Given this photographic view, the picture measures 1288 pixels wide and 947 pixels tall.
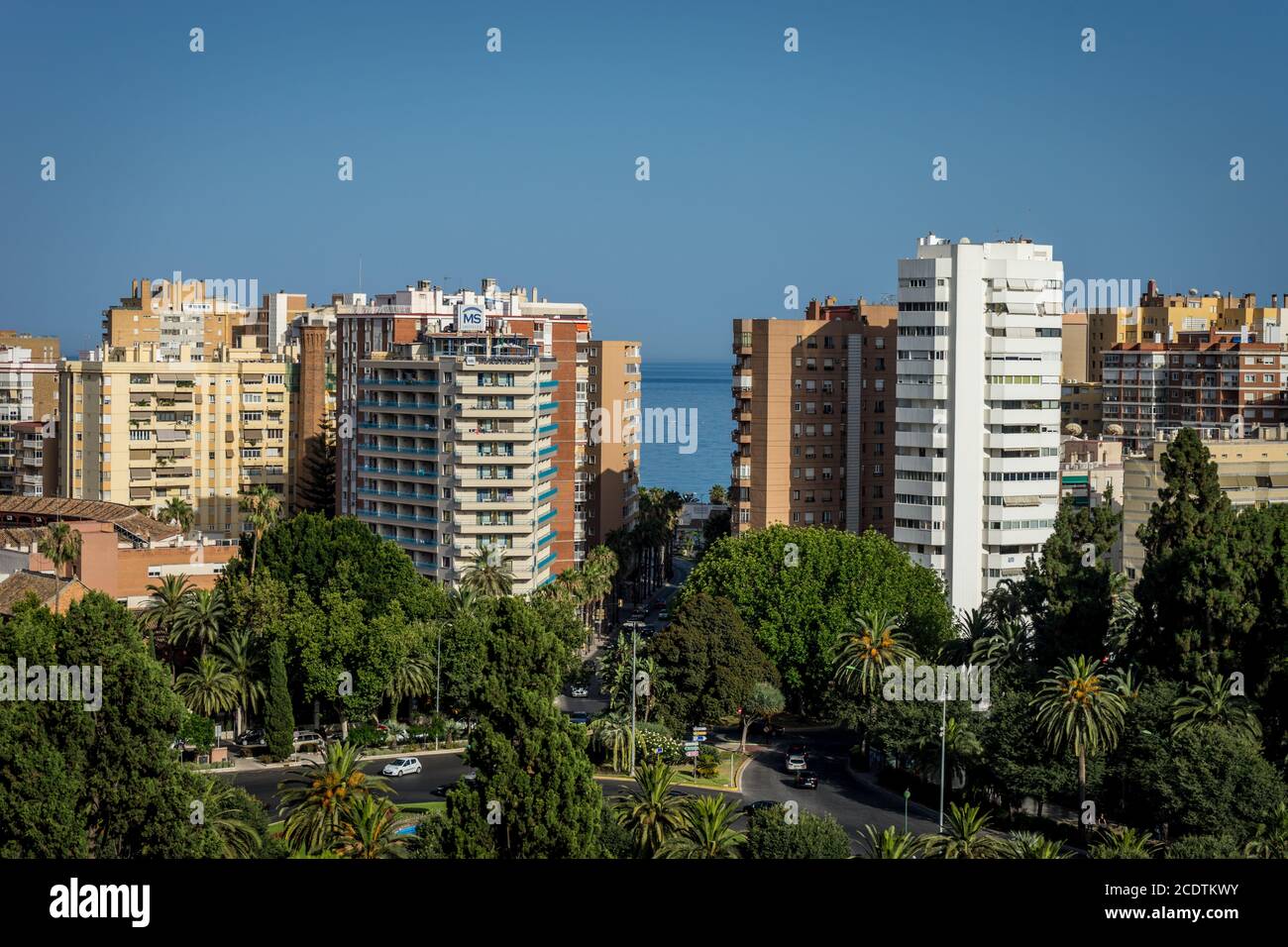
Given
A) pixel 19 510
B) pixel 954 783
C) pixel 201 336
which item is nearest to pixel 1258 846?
pixel 954 783

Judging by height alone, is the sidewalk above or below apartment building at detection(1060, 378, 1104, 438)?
below

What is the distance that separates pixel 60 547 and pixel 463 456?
1862 cm

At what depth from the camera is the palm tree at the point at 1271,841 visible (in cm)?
3649

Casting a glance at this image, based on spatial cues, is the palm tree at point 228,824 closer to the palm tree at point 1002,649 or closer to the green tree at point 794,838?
the green tree at point 794,838

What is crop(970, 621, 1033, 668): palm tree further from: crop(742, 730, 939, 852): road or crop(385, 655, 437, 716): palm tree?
crop(385, 655, 437, 716): palm tree

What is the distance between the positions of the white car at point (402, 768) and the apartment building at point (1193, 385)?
75.9 m

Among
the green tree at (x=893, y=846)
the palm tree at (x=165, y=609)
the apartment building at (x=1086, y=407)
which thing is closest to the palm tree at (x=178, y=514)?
the palm tree at (x=165, y=609)

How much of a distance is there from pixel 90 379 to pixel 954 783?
63.5 m

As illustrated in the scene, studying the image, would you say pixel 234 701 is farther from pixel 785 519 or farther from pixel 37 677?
pixel 785 519

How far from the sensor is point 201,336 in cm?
14212

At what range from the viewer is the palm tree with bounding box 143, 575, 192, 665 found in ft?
196

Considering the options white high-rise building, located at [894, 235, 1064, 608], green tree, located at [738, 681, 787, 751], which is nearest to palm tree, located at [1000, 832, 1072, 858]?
green tree, located at [738, 681, 787, 751]

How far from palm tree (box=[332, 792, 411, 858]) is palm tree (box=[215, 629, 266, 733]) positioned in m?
19.6

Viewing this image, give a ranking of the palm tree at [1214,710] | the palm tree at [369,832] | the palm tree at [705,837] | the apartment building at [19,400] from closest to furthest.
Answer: the palm tree at [369,832]
the palm tree at [705,837]
the palm tree at [1214,710]
the apartment building at [19,400]
